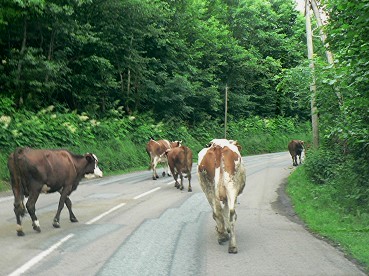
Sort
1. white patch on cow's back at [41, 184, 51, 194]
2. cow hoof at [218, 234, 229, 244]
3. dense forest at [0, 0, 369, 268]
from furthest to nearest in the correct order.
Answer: dense forest at [0, 0, 369, 268] → white patch on cow's back at [41, 184, 51, 194] → cow hoof at [218, 234, 229, 244]

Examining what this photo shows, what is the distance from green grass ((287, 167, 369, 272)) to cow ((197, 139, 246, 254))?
6.57ft

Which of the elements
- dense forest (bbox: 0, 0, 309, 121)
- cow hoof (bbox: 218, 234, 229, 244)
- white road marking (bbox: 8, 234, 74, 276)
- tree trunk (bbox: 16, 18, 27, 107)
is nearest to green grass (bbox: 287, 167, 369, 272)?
cow hoof (bbox: 218, 234, 229, 244)

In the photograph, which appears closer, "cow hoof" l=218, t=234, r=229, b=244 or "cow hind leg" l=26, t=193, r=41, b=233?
"cow hoof" l=218, t=234, r=229, b=244

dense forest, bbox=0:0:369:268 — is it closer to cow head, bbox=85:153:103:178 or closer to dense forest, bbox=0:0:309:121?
dense forest, bbox=0:0:309:121

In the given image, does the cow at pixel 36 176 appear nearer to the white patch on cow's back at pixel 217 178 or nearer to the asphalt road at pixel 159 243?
the asphalt road at pixel 159 243

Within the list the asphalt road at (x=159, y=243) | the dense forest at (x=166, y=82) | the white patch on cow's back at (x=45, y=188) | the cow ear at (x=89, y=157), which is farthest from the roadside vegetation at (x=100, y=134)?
the white patch on cow's back at (x=45, y=188)

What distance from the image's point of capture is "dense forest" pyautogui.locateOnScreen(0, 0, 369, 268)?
1190 cm

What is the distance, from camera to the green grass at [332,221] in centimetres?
776

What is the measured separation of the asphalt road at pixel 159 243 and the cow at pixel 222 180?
1.51 ft

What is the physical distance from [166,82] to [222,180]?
91.8 feet

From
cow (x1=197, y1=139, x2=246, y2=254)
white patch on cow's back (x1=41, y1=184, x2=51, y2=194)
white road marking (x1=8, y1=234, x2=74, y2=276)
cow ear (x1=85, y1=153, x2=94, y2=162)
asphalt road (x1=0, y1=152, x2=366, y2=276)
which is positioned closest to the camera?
white road marking (x1=8, y1=234, x2=74, y2=276)

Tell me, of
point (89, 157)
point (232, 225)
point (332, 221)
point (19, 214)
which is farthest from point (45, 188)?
point (332, 221)

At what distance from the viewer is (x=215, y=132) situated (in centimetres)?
4331

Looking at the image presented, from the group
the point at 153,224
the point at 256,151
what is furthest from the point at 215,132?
the point at 153,224
